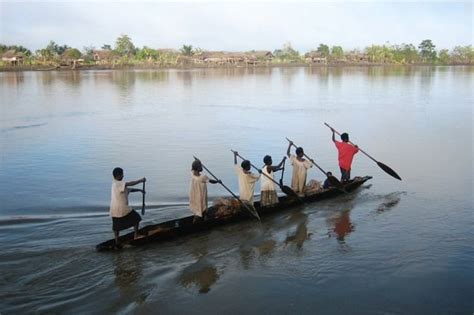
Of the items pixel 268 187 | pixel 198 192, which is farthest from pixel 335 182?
pixel 198 192

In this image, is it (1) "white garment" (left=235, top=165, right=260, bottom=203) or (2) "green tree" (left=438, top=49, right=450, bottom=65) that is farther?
(2) "green tree" (left=438, top=49, right=450, bottom=65)

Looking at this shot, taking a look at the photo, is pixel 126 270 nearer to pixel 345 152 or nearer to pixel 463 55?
pixel 345 152

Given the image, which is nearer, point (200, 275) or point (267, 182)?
point (200, 275)

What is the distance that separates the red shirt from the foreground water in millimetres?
745

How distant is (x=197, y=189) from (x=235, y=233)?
1.12 m

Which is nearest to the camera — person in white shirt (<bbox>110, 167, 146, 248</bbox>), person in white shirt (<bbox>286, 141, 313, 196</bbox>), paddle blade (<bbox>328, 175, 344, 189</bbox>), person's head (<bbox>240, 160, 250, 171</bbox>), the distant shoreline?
person in white shirt (<bbox>110, 167, 146, 248</bbox>)

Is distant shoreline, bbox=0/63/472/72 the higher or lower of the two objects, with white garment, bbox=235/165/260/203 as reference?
higher

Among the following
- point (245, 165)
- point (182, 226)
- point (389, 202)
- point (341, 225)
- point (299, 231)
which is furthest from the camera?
point (389, 202)

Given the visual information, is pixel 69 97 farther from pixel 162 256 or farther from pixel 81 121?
pixel 162 256

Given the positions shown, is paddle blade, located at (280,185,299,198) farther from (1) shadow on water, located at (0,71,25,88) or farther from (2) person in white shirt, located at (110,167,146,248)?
(1) shadow on water, located at (0,71,25,88)

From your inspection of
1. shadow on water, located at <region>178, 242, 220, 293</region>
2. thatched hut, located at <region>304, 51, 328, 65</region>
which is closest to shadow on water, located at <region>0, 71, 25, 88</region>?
shadow on water, located at <region>178, 242, 220, 293</region>

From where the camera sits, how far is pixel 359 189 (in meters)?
11.4

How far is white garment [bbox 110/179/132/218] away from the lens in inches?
279

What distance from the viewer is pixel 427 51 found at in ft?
329
